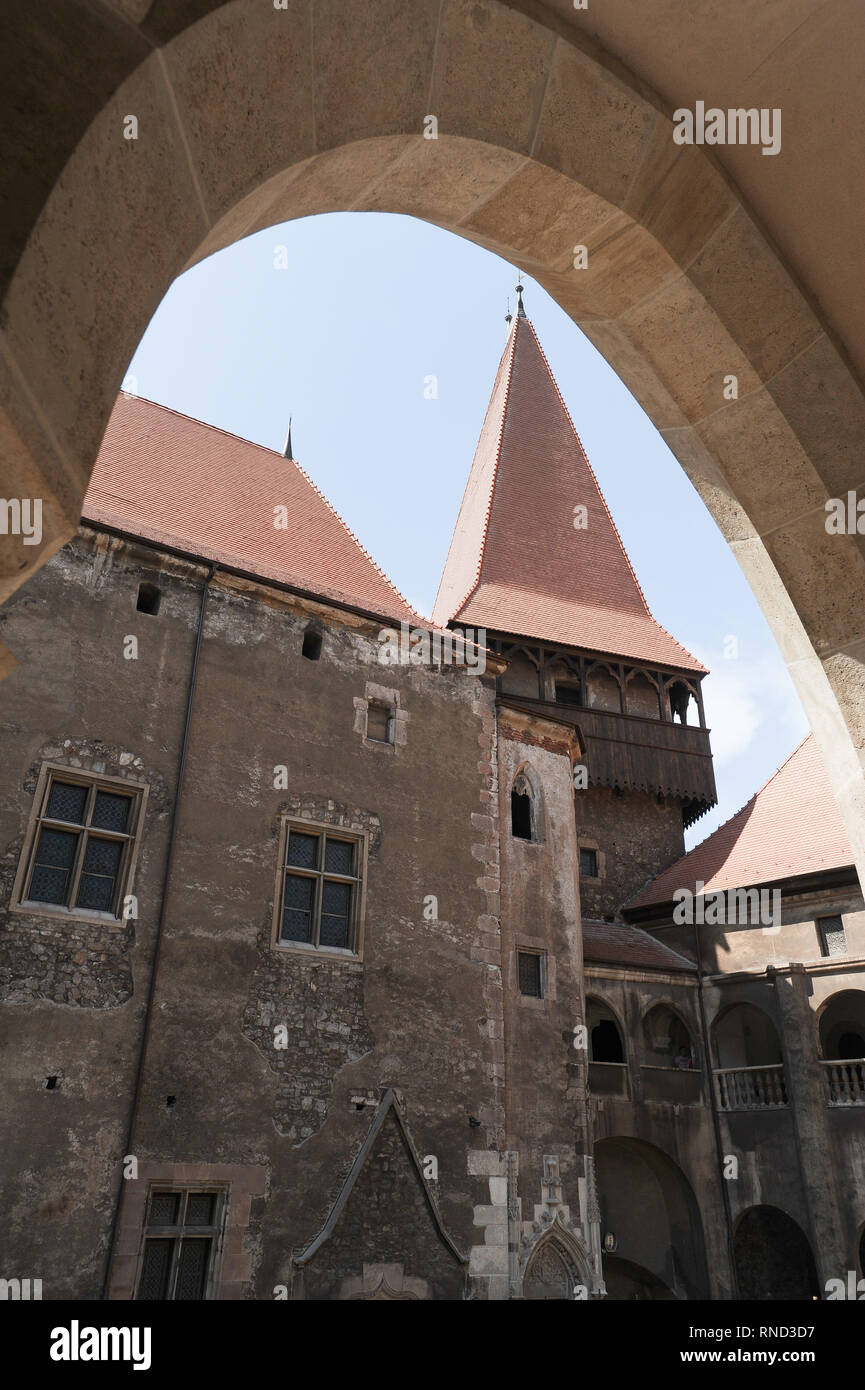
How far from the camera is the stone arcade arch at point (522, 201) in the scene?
3.79 feet

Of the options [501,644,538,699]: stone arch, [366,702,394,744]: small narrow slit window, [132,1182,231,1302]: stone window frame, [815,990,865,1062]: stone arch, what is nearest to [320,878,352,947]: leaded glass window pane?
[366,702,394,744]: small narrow slit window

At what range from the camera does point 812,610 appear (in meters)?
2.23

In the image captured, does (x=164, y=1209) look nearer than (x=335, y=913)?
Yes

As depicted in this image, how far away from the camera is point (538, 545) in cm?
2641

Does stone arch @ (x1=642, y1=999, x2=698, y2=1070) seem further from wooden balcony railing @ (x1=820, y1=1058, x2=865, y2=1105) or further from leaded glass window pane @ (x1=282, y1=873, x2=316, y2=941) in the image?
leaded glass window pane @ (x1=282, y1=873, x2=316, y2=941)

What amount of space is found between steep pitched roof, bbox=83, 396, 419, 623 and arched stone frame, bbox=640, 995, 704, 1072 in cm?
886

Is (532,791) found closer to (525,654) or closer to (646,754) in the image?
(525,654)

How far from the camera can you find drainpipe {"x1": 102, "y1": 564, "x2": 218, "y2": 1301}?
891 cm

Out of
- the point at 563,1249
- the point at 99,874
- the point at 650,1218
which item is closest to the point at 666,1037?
the point at 650,1218

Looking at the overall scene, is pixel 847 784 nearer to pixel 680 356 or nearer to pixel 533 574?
pixel 680 356

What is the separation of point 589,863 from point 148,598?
42.7ft

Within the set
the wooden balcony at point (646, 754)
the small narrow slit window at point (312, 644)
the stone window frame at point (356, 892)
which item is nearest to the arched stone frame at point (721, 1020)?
the wooden balcony at point (646, 754)
